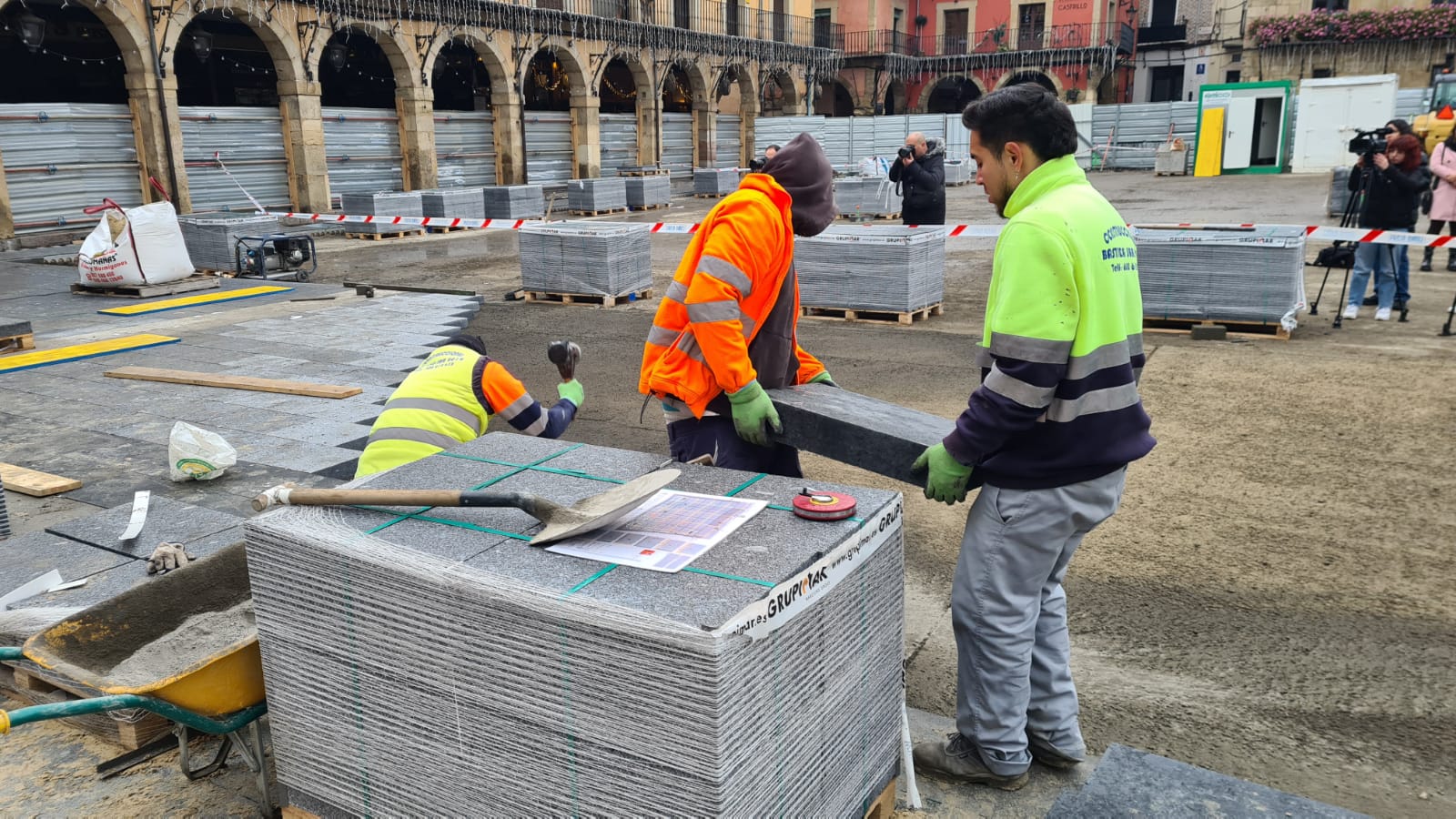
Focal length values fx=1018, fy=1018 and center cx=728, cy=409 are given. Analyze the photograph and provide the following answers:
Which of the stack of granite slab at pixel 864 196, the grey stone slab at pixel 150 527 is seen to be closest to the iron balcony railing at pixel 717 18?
the stack of granite slab at pixel 864 196

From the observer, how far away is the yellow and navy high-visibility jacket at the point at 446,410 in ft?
13.0

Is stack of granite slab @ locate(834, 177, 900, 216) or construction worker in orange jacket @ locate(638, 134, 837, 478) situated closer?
construction worker in orange jacket @ locate(638, 134, 837, 478)

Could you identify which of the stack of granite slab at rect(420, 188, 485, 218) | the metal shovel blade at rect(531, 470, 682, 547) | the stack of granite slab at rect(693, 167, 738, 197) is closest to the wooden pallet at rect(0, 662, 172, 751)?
the metal shovel blade at rect(531, 470, 682, 547)

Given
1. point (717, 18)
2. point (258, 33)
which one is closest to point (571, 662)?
point (258, 33)

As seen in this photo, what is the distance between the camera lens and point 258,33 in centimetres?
2259

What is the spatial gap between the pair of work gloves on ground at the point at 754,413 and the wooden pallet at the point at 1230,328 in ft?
25.1

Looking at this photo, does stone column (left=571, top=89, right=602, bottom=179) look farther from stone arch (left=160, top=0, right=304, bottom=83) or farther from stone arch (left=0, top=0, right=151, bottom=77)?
stone arch (left=0, top=0, right=151, bottom=77)

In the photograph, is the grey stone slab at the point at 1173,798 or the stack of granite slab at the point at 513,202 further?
the stack of granite slab at the point at 513,202

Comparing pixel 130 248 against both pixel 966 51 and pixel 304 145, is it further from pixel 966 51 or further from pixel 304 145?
pixel 966 51

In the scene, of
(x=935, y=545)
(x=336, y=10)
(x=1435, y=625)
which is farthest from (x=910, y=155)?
(x=336, y=10)

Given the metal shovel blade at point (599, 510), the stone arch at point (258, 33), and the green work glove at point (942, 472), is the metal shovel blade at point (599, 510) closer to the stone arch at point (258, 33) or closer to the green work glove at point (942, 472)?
the green work glove at point (942, 472)

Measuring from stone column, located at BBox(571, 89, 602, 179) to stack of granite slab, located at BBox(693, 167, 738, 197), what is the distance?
10.4ft

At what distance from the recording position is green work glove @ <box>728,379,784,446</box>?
344 cm

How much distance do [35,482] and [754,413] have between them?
15.3ft
